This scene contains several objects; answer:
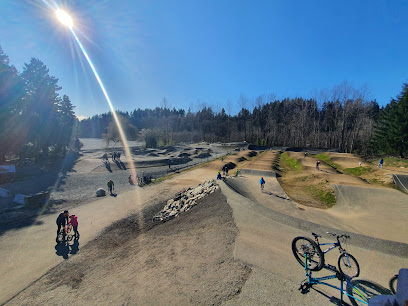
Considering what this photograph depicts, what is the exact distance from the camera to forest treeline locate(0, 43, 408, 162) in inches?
1266

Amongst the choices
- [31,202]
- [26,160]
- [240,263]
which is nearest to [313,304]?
[240,263]

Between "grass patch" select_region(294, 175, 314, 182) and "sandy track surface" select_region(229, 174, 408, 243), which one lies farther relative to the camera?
"grass patch" select_region(294, 175, 314, 182)

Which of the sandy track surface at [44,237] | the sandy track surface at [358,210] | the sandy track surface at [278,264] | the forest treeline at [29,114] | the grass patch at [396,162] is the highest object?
the forest treeline at [29,114]

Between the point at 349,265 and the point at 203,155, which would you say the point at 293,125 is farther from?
the point at 349,265

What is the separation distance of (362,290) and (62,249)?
42.0ft

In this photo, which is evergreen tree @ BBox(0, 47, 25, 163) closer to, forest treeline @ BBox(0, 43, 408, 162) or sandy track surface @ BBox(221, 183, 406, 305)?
forest treeline @ BBox(0, 43, 408, 162)

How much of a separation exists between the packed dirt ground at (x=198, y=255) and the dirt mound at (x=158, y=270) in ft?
0.12

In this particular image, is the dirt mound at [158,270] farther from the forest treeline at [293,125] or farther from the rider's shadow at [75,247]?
the forest treeline at [293,125]

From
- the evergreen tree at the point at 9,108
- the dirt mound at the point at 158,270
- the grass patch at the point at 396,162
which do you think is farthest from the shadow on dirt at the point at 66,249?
the grass patch at the point at 396,162

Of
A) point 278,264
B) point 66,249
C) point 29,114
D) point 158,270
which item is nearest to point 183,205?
point 66,249

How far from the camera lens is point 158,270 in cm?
660

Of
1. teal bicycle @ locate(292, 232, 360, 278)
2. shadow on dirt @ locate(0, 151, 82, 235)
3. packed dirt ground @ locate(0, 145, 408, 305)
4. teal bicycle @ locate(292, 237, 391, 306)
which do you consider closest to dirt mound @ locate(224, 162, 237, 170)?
packed dirt ground @ locate(0, 145, 408, 305)

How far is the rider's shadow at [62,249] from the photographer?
9.64 meters

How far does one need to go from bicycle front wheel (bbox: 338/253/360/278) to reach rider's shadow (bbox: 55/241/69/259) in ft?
38.4
